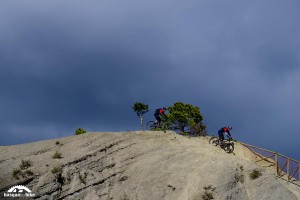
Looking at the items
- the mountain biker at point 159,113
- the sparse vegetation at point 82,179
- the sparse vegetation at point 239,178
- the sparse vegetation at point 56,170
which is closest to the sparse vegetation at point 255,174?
the sparse vegetation at point 239,178

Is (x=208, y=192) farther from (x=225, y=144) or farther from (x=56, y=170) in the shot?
(x=56, y=170)

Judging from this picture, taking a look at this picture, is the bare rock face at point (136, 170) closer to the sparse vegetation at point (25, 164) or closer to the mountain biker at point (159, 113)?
the sparse vegetation at point (25, 164)

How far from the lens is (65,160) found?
140 feet

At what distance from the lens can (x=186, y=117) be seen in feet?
226

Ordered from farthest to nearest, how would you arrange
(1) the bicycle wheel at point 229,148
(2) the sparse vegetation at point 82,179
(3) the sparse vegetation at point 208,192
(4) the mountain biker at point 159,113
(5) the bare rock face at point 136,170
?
1. (4) the mountain biker at point 159,113
2. (1) the bicycle wheel at point 229,148
3. (2) the sparse vegetation at point 82,179
4. (5) the bare rock face at point 136,170
5. (3) the sparse vegetation at point 208,192

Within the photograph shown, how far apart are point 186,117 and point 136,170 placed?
28.4 metres

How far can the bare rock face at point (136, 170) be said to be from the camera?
1501 inches

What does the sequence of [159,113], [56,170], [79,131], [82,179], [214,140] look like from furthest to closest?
[79,131] < [159,113] < [214,140] < [56,170] < [82,179]

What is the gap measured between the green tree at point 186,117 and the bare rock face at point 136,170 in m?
17.9

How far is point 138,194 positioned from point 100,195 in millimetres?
2952

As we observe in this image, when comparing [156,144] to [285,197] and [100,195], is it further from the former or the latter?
[285,197]

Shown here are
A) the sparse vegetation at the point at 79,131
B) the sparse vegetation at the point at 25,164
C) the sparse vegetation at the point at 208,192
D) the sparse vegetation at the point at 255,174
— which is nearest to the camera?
the sparse vegetation at the point at 208,192

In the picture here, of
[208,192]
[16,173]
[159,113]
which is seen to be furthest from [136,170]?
[16,173]

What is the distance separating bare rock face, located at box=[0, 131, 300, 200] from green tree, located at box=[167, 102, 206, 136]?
58.8 feet
